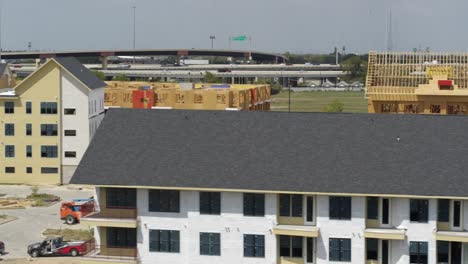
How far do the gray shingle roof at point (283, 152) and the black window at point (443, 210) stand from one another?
78 centimetres

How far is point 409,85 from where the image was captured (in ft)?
277

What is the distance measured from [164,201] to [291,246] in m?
6.08

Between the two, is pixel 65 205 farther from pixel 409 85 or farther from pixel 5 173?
pixel 409 85

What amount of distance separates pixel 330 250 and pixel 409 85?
53.0m

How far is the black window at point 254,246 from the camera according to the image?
115 ft

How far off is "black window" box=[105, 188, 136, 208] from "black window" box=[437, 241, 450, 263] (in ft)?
44.7

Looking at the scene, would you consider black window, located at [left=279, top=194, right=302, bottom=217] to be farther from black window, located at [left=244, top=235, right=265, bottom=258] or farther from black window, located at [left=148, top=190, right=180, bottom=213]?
black window, located at [left=148, top=190, right=180, bottom=213]

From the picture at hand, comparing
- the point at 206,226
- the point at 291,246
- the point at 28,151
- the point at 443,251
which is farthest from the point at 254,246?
the point at 28,151

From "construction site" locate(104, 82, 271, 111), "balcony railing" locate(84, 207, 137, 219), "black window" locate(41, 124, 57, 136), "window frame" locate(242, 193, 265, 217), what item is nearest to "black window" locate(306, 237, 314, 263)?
"window frame" locate(242, 193, 265, 217)

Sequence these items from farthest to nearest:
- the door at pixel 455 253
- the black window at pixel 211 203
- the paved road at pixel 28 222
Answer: the paved road at pixel 28 222
the black window at pixel 211 203
the door at pixel 455 253

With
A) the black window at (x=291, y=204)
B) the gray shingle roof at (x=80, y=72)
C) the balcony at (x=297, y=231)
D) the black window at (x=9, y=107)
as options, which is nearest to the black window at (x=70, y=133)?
the gray shingle roof at (x=80, y=72)

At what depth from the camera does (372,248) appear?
34.4 meters

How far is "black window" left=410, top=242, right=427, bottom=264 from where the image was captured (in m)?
33.7

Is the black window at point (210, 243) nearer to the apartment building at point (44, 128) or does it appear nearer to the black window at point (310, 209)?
the black window at point (310, 209)
